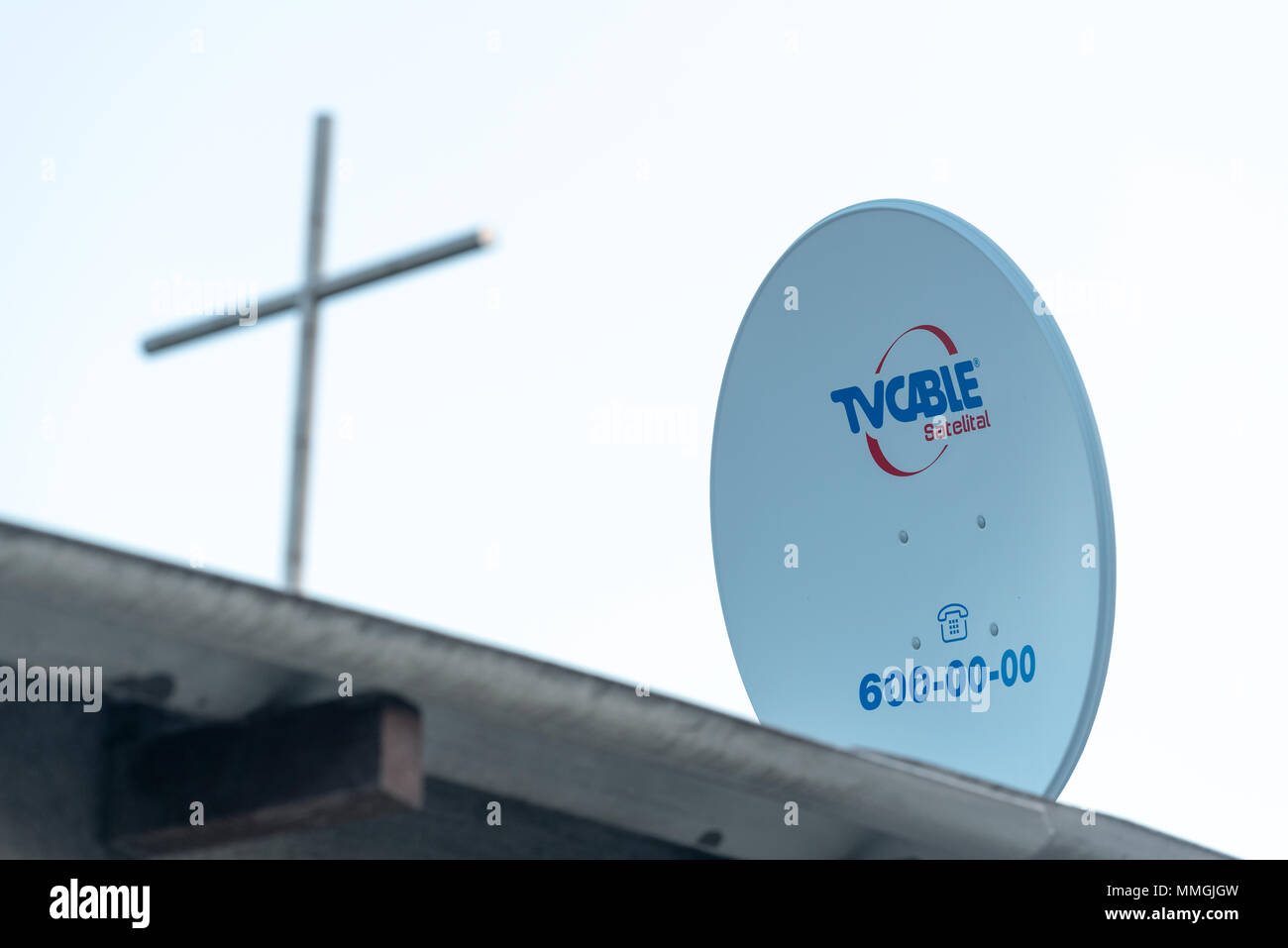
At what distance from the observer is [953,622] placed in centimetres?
780

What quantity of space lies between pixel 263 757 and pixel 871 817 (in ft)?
6.37

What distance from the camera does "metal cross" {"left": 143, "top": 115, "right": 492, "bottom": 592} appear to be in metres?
4.97

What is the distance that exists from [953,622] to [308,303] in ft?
11.3

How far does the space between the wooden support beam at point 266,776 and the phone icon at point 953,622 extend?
3670mm

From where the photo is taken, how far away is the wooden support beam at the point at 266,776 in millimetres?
4516

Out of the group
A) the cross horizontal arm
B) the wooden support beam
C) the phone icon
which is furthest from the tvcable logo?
the wooden support beam

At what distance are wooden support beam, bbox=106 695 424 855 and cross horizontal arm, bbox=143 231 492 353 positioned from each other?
1387 millimetres

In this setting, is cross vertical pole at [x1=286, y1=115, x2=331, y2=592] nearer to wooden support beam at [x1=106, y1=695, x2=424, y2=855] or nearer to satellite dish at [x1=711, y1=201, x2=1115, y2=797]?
wooden support beam at [x1=106, y1=695, x2=424, y2=855]

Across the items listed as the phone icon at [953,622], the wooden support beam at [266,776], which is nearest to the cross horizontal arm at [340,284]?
the wooden support beam at [266,776]

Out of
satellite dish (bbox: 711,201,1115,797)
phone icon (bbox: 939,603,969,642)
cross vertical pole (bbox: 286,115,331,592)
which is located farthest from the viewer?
phone icon (bbox: 939,603,969,642)

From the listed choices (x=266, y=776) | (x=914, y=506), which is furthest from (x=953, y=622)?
(x=266, y=776)

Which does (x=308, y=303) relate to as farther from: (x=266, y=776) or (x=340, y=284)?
(x=266, y=776)

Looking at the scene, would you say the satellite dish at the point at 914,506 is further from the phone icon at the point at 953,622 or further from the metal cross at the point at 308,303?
the metal cross at the point at 308,303
